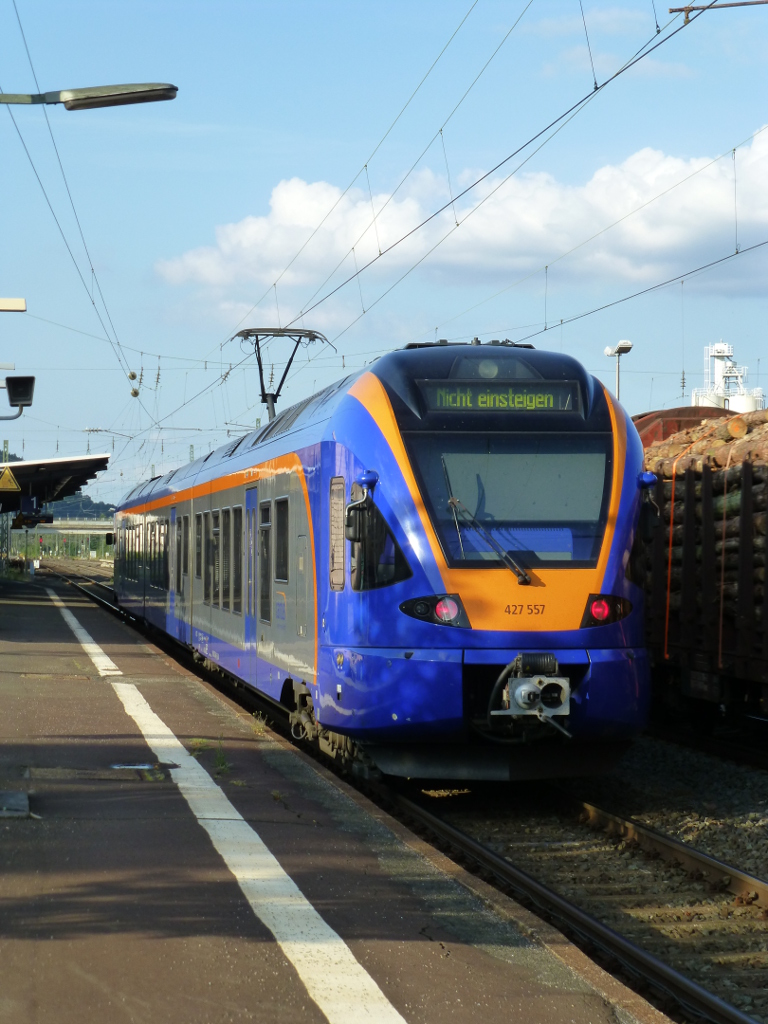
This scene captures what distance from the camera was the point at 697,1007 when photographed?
5.23m

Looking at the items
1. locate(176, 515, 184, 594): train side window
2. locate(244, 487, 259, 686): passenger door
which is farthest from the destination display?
locate(176, 515, 184, 594): train side window

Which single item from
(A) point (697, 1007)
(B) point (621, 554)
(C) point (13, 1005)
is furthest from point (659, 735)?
(C) point (13, 1005)

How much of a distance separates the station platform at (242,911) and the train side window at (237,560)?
3288mm

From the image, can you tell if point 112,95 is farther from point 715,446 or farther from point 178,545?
point 178,545

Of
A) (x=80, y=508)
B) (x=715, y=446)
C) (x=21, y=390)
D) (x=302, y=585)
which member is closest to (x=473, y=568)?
(x=302, y=585)

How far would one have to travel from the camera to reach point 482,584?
8.17m

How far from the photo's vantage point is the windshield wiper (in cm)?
818

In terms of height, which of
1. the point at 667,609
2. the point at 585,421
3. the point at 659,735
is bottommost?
the point at 659,735

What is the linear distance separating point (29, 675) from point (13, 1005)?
11.5 m

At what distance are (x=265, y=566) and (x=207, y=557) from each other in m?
4.31

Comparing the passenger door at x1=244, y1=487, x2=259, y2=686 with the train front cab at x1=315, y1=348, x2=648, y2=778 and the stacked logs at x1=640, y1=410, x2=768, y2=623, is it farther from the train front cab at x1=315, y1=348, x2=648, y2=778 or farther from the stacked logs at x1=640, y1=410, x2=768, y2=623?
the stacked logs at x1=640, y1=410, x2=768, y2=623

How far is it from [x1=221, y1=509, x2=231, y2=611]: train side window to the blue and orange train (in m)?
4.39

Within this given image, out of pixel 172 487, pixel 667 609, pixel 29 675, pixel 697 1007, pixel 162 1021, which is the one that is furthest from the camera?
pixel 172 487

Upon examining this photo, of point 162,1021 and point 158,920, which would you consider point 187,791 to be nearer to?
point 158,920
